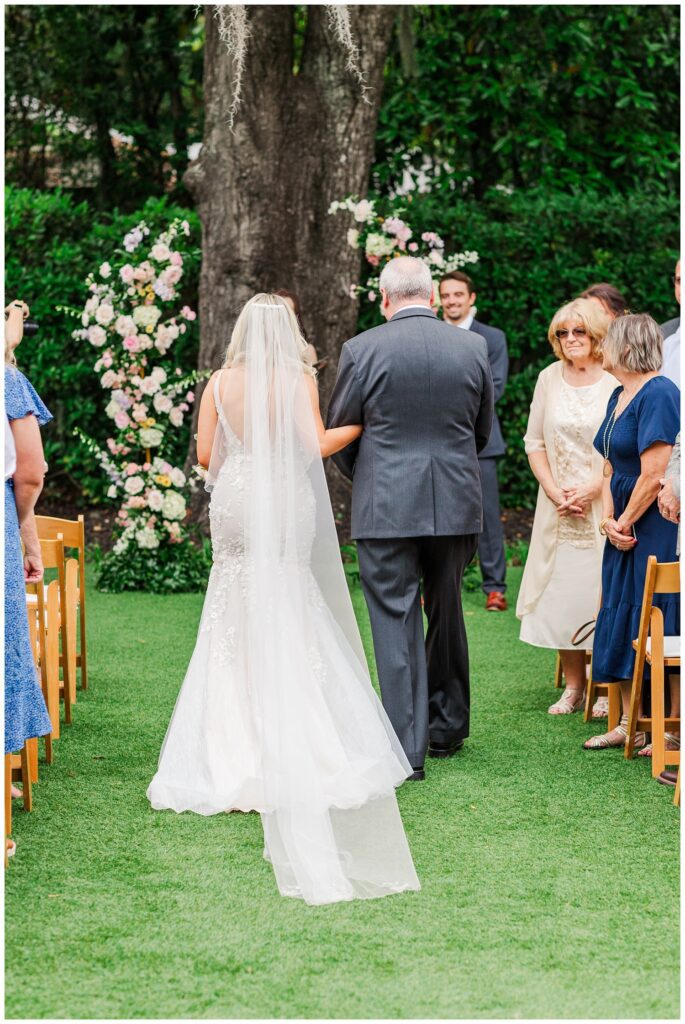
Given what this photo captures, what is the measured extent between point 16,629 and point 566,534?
289 cm

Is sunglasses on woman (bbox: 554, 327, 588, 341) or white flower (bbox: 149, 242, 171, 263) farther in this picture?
white flower (bbox: 149, 242, 171, 263)

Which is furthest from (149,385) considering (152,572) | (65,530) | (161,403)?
(65,530)

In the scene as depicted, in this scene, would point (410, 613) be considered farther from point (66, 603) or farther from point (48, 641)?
point (66, 603)

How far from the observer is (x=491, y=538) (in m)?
8.60

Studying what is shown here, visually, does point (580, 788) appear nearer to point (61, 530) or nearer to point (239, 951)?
point (239, 951)

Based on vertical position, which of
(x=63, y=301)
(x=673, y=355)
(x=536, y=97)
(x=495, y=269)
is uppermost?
(x=536, y=97)

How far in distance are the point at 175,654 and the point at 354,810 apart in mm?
3089

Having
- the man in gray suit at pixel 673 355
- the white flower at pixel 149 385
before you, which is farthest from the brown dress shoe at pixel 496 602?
the white flower at pixel 149 385

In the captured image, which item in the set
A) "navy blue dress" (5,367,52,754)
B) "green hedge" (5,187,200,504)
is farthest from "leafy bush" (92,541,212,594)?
"navy blue dress" (5,367,52,754)

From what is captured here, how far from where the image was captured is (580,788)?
5008 millimetres

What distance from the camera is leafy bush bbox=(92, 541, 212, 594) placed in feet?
30.3

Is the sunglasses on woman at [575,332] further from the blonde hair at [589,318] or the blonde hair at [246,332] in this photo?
the blonde hair at [246,332]

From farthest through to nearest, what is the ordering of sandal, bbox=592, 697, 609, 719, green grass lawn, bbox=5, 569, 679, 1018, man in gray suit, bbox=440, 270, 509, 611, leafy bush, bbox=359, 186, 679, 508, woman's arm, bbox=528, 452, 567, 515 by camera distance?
leafy bush, bbox=359, 186, 679, 508, man in gray suit, bbox=440, 270, 509, 611, sandal, bbox=592, 697, 609, 719, woman's arm, bbox=528, 452, 567, 515, green grass lawn, bbox=5, 569, 679, 1018

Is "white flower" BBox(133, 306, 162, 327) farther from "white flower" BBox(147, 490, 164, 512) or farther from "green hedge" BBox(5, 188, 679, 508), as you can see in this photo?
"green hedge" BBox(5, 188, 679, 508)
